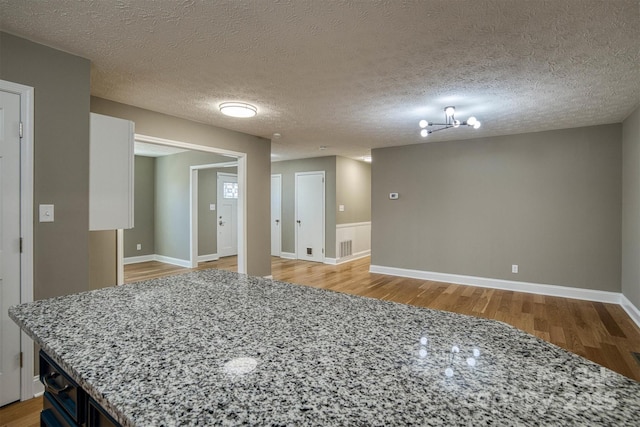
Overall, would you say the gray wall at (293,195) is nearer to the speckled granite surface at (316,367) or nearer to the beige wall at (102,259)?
the beige wall at (102,259)

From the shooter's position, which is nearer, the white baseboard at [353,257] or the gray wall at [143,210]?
the gray wall at [143,210]

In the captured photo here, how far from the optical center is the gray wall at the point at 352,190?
7.09 meters

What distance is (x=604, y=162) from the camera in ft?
14.0

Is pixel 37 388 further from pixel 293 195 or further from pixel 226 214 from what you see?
pixel 293 195

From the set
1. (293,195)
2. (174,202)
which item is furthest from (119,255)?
(293,195)

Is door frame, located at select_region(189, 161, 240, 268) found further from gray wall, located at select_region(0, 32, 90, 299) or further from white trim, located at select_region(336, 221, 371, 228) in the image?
gray wall, located at select_region(0, 32, 90, 299)

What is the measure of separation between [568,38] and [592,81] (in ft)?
3.38

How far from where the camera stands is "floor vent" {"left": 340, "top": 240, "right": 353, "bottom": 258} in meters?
7.22

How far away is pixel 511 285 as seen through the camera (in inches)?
193

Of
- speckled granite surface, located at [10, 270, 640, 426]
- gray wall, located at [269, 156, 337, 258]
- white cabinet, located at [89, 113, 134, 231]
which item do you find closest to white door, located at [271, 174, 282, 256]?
gray wall, located at [269, 156, 337, 258]

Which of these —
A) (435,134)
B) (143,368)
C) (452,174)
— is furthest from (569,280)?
(143,368)

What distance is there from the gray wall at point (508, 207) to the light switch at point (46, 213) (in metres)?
4.95

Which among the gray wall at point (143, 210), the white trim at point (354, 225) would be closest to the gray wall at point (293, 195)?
the white trim at point (354, 225)

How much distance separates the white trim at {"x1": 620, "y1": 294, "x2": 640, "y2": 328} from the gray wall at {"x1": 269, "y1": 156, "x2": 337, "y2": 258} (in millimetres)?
4646
